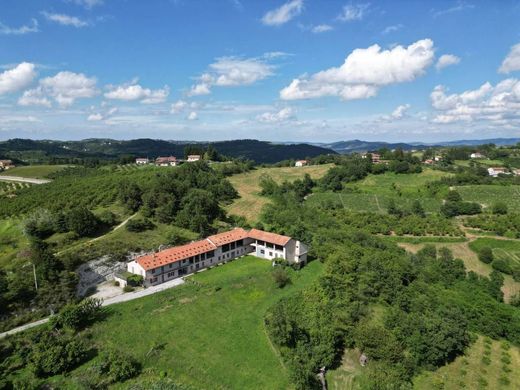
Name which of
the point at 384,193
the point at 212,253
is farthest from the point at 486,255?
the point at 212,253

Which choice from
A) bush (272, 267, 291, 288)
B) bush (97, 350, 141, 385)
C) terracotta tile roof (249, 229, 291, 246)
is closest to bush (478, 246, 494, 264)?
terracotta tile roof (249, 229, 291, 246)

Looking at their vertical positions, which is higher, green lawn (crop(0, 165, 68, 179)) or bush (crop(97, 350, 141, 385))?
green lawn (crop(0, 165, 68, 179))

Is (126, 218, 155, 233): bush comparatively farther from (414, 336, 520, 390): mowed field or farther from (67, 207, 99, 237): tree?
(414, 336, 520, 390): mowed field

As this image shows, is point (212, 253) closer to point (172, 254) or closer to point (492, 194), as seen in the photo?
point (172, 254)

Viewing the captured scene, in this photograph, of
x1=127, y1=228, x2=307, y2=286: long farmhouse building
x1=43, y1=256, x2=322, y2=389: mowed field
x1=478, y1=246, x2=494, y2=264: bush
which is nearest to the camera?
x1=43, y1=256, x2=322, y2=389: mowed field

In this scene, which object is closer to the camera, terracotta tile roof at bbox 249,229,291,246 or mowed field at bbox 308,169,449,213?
Result: terracotta tile roof at bbox 249,229,291,246

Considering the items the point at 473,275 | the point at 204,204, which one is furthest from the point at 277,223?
the point at 473,275
